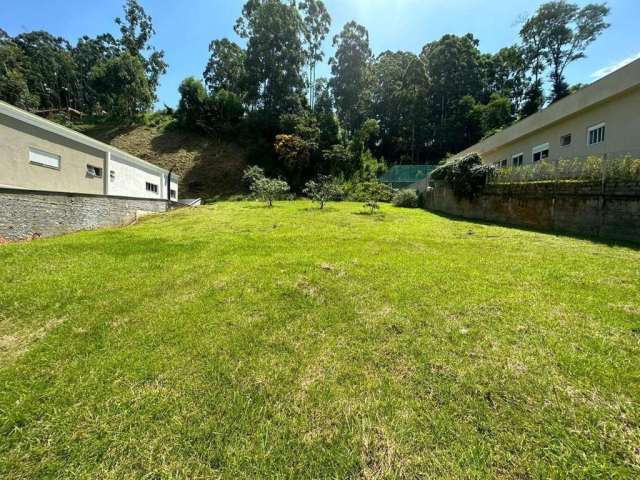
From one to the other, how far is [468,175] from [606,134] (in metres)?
4.79

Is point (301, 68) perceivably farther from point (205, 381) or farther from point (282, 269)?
point (205, 381)

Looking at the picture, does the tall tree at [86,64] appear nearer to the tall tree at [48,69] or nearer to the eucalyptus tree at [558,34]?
the tall tree at [48,69]

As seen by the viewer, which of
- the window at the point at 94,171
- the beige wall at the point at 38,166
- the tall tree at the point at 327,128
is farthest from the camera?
the tall tree at the point at 327,128

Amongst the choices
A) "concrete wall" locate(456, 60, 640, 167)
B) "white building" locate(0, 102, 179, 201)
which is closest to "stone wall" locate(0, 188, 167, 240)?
"white building" locate(0, 102, 179, 201)

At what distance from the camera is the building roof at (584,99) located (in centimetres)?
873

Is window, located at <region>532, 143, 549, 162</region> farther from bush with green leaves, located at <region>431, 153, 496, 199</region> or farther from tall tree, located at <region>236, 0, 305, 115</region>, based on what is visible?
tall tree, located at <region>236, 0, 305, 115</region>

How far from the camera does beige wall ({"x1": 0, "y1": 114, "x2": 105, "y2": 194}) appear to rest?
948cm

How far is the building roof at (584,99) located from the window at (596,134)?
0.89 meters

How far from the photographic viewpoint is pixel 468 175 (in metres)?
11.7

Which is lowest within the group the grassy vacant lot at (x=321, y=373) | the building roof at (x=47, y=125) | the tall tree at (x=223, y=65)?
the grassy vacant lot at (x=321, y=373)

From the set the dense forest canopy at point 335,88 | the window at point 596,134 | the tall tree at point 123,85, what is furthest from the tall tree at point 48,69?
the window at point 596,134

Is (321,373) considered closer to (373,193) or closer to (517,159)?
(517,159)

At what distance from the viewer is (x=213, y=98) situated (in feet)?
99.3

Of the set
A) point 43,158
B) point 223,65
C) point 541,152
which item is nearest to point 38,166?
point 43,158
